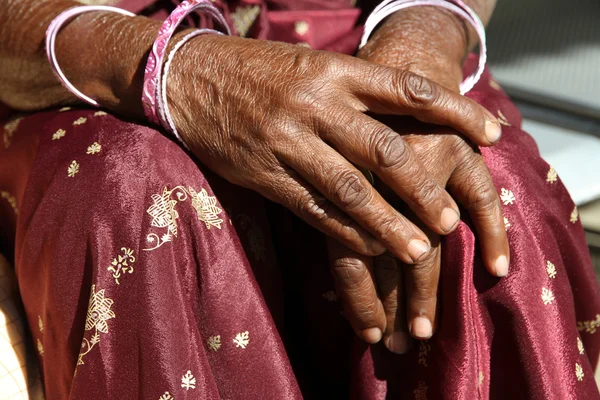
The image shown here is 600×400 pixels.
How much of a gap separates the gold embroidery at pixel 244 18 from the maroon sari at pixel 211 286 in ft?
0.89

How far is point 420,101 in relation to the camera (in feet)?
2.30

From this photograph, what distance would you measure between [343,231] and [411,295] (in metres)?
0.12

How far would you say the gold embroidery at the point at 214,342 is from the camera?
760 mm

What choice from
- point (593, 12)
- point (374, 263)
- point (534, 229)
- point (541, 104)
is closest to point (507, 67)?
point (541, 104)

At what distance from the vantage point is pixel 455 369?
75 centimetres

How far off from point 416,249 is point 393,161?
10 cm

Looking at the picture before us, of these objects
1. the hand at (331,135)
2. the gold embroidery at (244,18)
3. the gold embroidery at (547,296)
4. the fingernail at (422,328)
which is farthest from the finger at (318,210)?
the gold embroidery at (244,18)

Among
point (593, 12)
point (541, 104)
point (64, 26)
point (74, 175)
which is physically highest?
point (64, 26)

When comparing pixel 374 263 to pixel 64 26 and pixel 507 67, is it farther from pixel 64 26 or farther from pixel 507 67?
pixel 507 67

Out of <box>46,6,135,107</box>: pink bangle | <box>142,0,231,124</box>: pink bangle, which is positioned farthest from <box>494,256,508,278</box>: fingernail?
<box>46,6,135,107</box>: pink bangle

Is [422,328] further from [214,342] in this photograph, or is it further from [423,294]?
[214,342]

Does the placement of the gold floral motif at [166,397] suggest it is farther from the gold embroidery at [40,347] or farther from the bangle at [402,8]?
the bangle at [402,8]

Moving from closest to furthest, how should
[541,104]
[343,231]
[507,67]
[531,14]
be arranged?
[343,231], [541,104], [507,67], [531,14]

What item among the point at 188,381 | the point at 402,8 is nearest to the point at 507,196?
the point at 402,8
